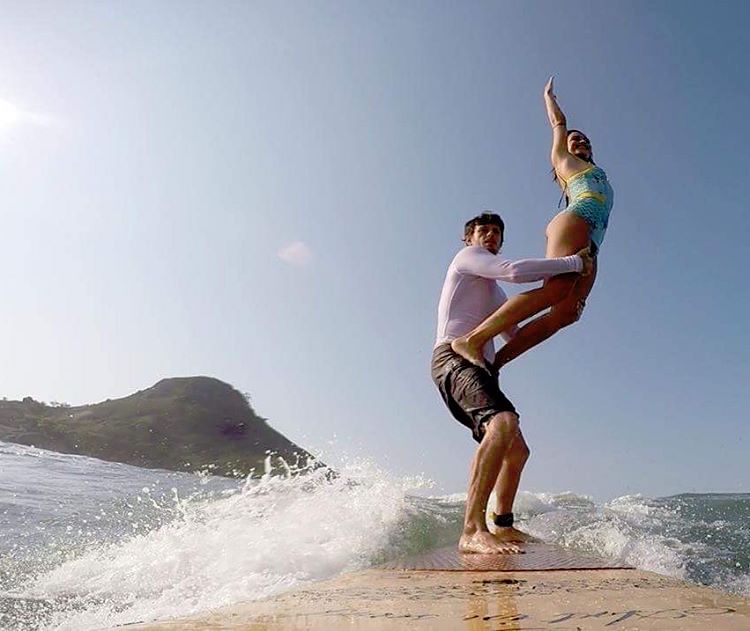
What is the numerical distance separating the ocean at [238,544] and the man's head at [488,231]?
2.25 m

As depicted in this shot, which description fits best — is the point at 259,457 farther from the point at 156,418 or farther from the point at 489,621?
the point at 489,621

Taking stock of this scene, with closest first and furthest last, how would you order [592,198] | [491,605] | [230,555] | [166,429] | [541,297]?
[491,605]
[541,297]
[592,198]
[230,555]
[166,429]

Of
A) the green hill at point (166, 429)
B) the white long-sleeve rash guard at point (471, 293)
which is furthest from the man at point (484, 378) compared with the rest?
the green hill at point (166, 429)

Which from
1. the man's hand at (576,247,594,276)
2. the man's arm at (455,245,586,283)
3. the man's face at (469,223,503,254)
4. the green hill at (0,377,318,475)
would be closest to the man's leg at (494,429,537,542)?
the man's arm at (455,245,586,283)

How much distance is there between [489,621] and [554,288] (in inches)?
100

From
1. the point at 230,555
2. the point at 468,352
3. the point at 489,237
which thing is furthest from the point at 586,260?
the point at 230,555

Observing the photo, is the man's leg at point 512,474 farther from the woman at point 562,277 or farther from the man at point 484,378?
the woman at point 562,277

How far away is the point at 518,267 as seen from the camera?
130 inches

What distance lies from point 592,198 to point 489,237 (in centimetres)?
66

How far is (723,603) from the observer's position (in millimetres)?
1349

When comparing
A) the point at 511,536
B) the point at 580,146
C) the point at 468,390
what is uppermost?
the point at 580,146

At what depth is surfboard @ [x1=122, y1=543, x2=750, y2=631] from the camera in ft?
3.60

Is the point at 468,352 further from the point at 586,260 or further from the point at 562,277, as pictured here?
the point at 586,260

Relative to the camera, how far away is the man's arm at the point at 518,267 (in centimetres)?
331
